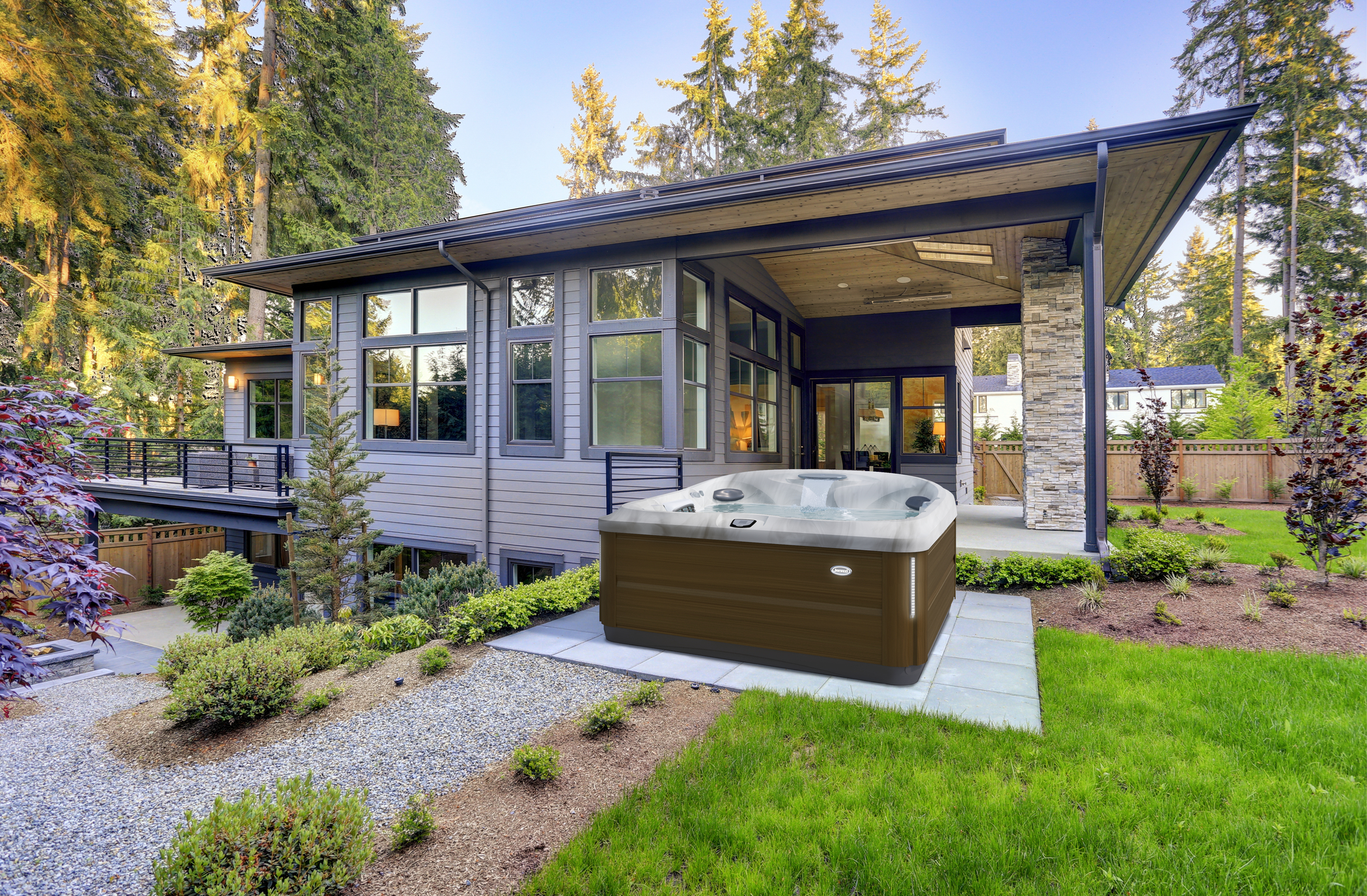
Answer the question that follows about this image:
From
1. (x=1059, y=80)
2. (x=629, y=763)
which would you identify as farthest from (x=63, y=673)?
(x=1059, y=80)

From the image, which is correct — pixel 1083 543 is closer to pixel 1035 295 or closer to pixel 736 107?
pixel 1035 295

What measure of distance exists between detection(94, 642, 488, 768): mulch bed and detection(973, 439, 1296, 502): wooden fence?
1008 cm

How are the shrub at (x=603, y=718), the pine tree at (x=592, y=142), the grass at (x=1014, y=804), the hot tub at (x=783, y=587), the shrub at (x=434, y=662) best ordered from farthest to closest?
the pine tree at (x=592, y=142) < the shrub at (x=434, y=662) < the hot tub at (x=783, y=587) < the shrub at (x=603, y=718) < the grass at (x=1014, y=804)

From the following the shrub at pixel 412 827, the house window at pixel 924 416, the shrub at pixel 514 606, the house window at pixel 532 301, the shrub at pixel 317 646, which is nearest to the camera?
the shrub at pixel 412 827

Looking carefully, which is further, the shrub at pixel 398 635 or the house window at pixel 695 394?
the house window at pixel 695 394

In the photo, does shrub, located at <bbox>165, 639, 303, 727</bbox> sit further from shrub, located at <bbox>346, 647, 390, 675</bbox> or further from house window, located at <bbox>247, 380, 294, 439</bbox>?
house window, located at <bbox>247, 380, 294, 439</bbox>

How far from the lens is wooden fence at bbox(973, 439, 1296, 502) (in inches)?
400

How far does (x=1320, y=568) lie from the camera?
14.8 feet

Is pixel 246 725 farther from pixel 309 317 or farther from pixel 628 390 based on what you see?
pixel 309 317

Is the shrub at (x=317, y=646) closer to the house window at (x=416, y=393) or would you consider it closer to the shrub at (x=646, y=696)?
the shrub at (x=646, y=696)

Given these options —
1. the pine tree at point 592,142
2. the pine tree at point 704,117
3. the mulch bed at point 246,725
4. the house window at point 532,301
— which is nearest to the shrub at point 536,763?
the mulch bed at point 246,725

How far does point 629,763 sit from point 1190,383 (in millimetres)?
26976

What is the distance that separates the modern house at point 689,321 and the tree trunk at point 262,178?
4.41 metres

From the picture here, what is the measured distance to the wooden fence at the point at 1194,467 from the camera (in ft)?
33.4
